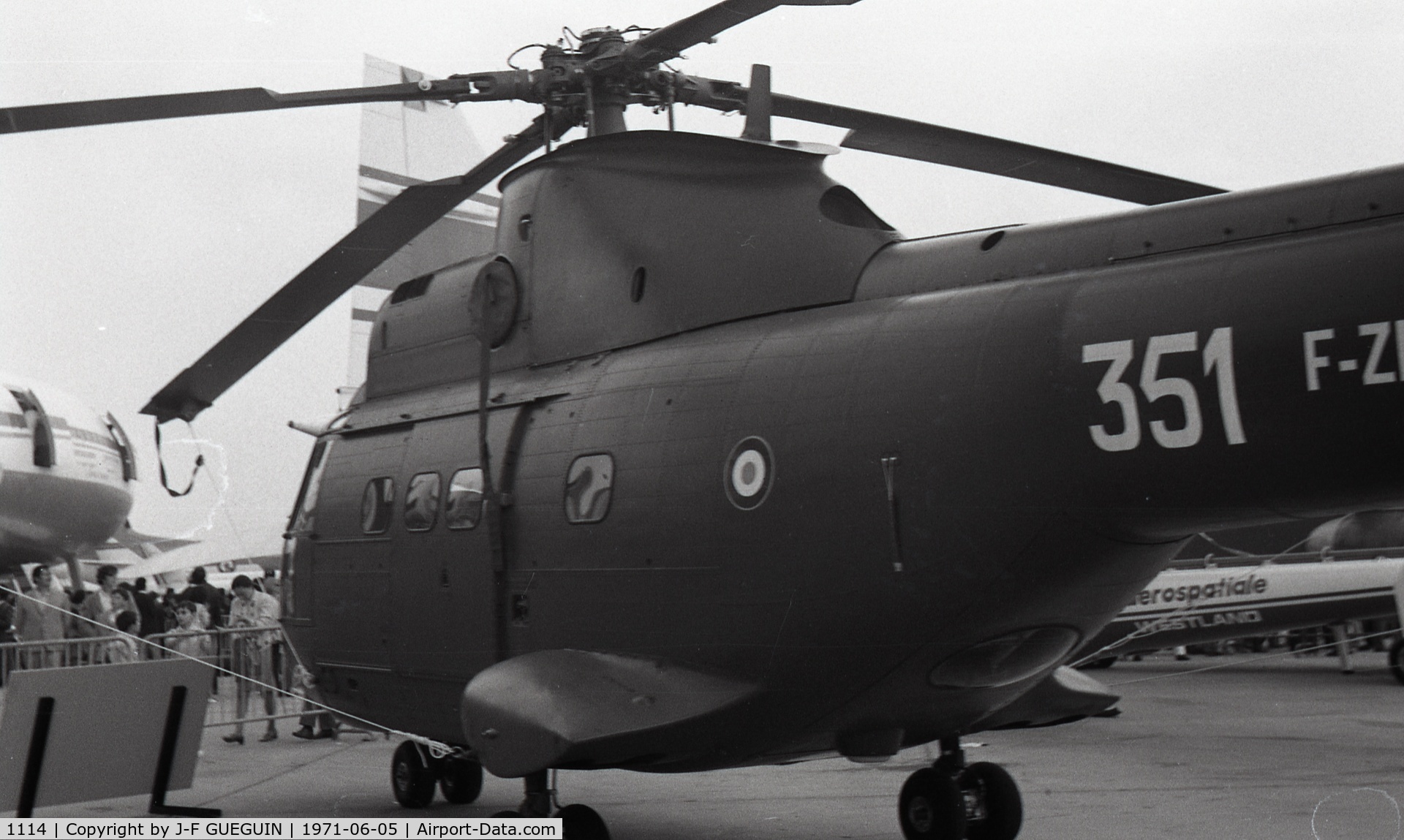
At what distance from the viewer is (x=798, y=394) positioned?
521cm

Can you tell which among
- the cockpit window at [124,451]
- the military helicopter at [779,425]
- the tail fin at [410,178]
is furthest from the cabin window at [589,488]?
the cockpit window at [124,451]

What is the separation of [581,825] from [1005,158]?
3.42 meters

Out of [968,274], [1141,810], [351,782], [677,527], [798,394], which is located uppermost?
[968,274]

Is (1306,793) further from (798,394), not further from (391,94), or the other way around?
(391,94)

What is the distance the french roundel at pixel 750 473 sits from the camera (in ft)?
17.1

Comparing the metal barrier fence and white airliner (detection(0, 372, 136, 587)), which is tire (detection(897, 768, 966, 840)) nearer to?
the metal barrier fence

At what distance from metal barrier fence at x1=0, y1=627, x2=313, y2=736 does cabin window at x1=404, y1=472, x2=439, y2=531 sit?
4.47 metres

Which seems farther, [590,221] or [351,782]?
[351,782]

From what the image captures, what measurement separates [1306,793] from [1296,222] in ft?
16.5

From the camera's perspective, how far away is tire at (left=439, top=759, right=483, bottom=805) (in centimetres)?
809

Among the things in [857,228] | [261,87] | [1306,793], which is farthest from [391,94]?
[1306,793]

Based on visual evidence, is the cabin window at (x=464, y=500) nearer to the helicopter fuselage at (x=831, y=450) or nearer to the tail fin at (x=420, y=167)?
the helicopter fuselage at (x=831, y=450)

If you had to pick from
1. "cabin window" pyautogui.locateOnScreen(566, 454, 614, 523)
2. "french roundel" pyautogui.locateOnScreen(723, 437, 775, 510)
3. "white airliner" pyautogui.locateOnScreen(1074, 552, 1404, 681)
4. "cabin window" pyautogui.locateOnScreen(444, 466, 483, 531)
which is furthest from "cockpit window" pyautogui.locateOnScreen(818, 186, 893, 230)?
"white airliner" pyautogui.locateOnScreen(1074, 552, 1404, 681)

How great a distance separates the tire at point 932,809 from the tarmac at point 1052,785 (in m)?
0.80
